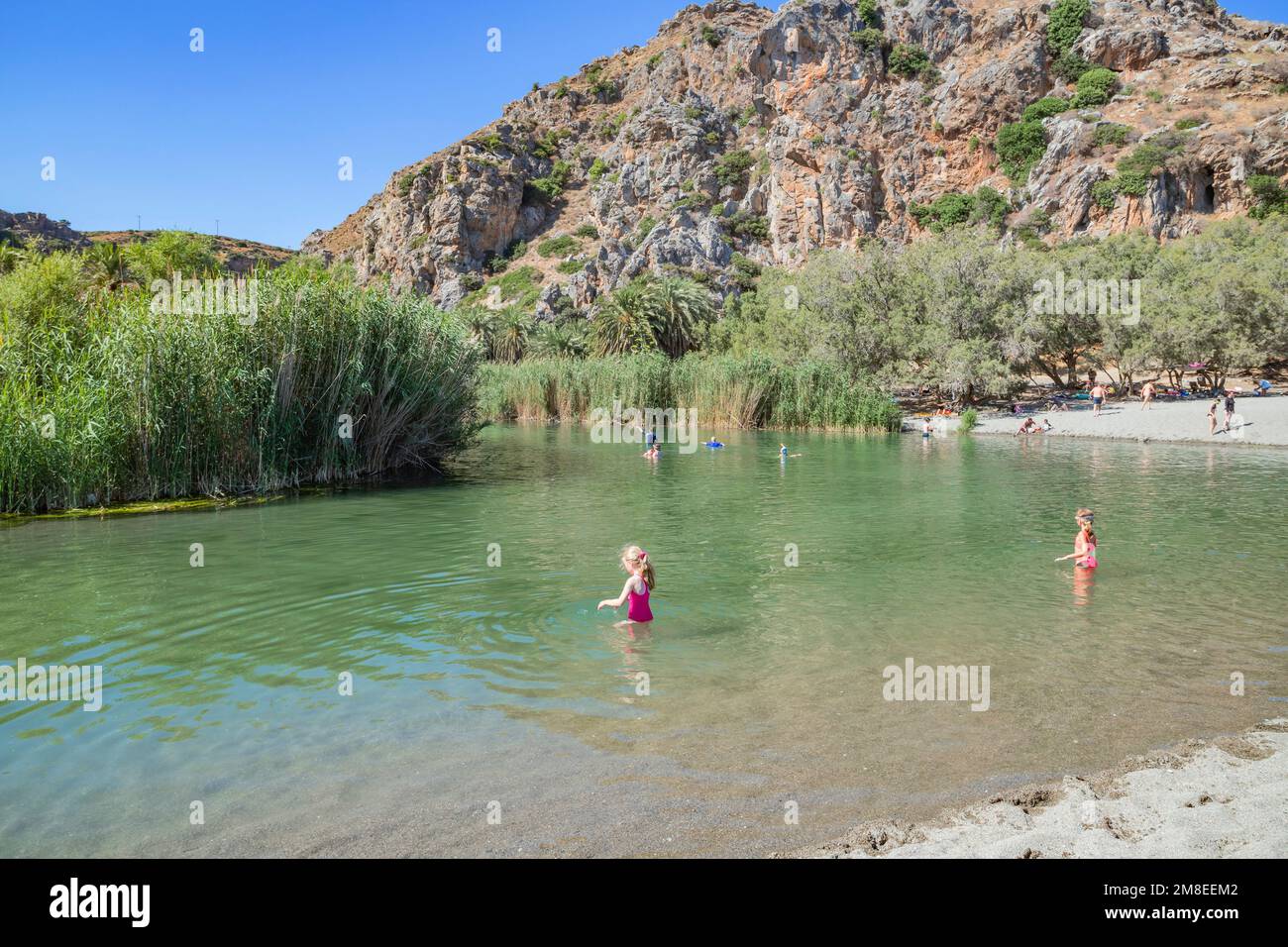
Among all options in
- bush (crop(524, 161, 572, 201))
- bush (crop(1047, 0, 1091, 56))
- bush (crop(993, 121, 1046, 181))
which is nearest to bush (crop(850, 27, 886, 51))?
bush (crop(1047, 0, 1091, 56))

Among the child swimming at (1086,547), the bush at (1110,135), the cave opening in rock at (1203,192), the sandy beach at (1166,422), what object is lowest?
the child swimming at (1086,547)

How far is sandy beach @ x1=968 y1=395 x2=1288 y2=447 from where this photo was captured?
3294cm

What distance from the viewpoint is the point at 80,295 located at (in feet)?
104

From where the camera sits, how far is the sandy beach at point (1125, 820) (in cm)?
449

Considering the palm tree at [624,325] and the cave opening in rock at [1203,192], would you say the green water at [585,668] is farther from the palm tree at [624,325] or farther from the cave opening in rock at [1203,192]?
the cave opening in rock at [1203,192]

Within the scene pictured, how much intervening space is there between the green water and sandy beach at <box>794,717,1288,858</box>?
322mm

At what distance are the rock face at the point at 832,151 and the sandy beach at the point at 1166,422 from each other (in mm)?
44875

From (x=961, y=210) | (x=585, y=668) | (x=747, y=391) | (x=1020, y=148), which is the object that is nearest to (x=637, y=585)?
(x=585, y=668)

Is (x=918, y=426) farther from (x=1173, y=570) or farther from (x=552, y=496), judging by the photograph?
(x=1173, y=570)

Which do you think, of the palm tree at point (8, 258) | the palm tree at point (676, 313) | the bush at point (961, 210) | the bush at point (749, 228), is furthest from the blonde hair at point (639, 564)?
the bush at point (749, 228)

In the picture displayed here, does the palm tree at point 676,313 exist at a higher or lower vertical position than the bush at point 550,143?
lower

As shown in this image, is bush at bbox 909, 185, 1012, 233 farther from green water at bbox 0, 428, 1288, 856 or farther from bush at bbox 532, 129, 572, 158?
green water at bbox 0, 428, 1288, 856
